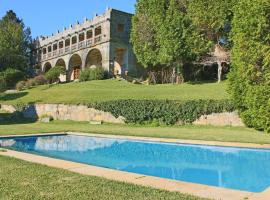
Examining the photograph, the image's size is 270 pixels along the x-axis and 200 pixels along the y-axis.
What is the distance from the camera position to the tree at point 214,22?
30.2m

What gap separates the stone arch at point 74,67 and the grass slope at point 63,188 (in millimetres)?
42853

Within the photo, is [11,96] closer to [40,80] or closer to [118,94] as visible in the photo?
[40,80]

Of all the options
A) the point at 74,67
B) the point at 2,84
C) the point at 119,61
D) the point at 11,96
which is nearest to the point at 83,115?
the point at 11,96

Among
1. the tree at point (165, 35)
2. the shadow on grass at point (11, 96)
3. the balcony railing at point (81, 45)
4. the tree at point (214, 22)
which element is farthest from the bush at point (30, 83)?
the tree at point (214, 22)

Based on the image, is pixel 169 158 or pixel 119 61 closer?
pixel 169 158

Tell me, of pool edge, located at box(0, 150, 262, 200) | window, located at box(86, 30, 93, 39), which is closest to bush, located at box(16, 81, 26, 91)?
window, located at box(86, 30, 93, 39)

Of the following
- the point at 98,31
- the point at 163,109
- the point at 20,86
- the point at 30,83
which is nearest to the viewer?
the point at 163,109

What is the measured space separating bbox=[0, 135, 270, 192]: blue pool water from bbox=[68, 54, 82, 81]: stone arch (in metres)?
33.2

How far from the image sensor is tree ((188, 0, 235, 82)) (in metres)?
30.2

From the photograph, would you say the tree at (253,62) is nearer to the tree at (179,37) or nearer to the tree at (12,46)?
the tree at (179,37)

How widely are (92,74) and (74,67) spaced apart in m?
11.9

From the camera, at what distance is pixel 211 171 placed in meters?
10.8

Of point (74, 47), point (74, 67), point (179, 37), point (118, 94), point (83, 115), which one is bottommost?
point (83, 115)

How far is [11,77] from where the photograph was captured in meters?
45.7
